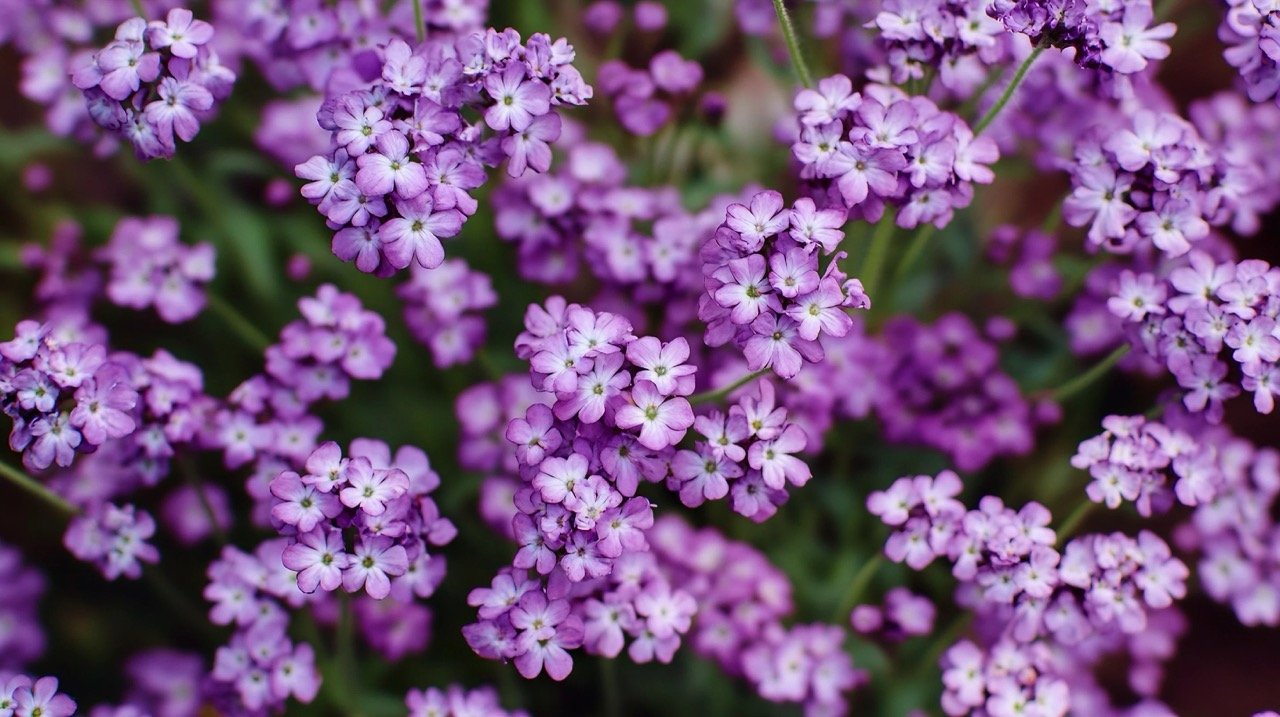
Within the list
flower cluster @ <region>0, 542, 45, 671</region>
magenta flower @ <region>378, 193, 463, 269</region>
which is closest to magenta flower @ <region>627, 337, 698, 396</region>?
magenta flower @ <region>378, 193, 463, 269</region>

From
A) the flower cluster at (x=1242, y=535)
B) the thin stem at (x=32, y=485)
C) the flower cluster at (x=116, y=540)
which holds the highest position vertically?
the thin stem at (x=32, y=485)

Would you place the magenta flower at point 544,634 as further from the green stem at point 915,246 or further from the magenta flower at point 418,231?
the green stem at point 915,246

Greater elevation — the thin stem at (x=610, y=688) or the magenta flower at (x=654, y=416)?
the magenta flower at (x=654, y=416)

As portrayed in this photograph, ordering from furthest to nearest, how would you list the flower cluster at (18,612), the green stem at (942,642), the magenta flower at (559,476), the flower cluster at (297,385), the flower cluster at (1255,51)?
the flower cluster at (18,612), the green stem at (942,642), the flower cluster at (297,385), the flower cluster at (1255,51), the magenta flower at (559,476)

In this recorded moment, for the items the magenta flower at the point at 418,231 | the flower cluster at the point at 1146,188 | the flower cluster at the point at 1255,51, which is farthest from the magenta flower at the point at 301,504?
the flower cluster at the point at 1255,51

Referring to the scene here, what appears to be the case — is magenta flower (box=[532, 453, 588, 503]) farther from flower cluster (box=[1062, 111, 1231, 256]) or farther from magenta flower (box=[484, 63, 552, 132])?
flower cluster (box=[1062, 111, 1231, 256])

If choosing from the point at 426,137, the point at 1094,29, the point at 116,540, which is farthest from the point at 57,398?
the point at 1094,29
